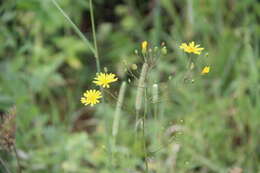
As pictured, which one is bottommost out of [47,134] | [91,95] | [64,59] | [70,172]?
[70,172]

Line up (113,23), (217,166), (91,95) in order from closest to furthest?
(91,95) → (217,166) → (113,23)

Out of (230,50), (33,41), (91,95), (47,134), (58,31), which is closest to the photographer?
(91,95)

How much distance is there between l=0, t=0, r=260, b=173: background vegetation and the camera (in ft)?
5.91

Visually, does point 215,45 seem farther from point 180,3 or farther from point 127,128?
point 127,128

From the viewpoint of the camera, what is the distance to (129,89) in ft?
7.97

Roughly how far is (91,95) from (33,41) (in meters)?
1.54

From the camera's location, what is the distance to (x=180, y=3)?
2.73 meters

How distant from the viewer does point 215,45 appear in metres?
2.48

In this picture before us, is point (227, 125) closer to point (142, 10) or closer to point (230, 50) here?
point (230, 50)

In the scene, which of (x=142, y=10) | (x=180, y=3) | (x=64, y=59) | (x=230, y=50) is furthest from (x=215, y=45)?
(x=64, y=59)

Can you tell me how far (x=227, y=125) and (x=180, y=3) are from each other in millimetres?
944

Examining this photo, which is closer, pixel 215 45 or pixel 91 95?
pixel 91 95

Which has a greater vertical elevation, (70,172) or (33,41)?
(33,41)

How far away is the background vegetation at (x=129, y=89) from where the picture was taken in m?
1.80
